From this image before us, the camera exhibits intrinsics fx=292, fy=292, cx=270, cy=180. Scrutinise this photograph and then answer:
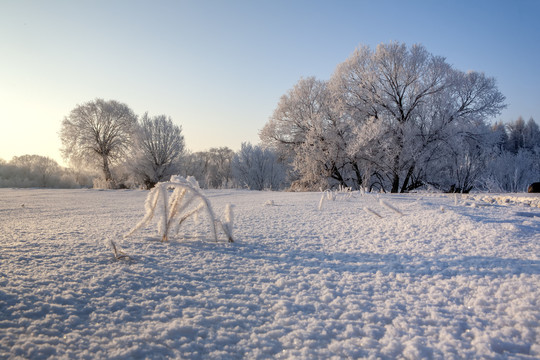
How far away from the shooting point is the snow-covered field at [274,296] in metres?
0.89

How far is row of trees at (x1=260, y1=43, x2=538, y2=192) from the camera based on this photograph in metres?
13.4

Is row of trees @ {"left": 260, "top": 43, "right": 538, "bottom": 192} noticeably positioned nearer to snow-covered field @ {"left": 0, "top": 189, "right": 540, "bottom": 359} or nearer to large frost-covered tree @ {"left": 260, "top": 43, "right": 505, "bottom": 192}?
large frost-covered tree @ {"left": 260, "top": 43, "right": 505, "bottom": 192}

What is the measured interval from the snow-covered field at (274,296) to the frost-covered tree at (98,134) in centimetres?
2098

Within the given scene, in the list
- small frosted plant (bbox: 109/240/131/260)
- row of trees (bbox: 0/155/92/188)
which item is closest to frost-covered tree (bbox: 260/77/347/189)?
small frosted plant (bbox: 109/240/131/260)

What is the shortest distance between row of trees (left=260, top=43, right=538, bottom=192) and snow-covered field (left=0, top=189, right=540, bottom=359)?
36.7 feet

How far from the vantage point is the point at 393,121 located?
14523 mm

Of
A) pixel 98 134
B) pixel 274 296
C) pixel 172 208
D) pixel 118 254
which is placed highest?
pixel 98 134

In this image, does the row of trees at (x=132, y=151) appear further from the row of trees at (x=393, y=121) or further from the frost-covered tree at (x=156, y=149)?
the row of trees at (x=393, y=121)

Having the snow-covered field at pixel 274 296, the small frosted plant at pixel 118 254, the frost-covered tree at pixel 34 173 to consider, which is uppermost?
the frost-covered tree at pixel 34 173

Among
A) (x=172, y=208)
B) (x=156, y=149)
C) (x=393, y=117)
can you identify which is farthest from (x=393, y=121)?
(x=172, y=208)

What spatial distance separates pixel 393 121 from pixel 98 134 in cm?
1941

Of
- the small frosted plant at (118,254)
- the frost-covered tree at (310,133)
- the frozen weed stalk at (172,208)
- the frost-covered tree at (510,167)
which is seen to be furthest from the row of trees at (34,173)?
the frost-covered tree at (510,167)

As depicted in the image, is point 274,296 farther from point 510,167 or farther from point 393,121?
point 510,167

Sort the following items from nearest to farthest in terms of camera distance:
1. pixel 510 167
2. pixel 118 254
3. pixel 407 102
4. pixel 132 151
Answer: pixel 118 254 → pixel 407 102 → pixel 132 151 → pixel 510 167
